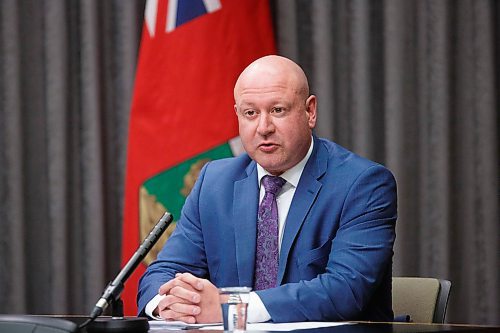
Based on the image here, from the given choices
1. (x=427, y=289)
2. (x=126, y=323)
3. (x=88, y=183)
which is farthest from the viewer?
(x=88, y=183)

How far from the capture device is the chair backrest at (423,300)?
9.21 ft

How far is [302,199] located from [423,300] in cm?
50

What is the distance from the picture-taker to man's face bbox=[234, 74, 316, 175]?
280 centimetres

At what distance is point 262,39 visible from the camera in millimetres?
4035

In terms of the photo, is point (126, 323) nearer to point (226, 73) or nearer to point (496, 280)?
point (226, 73)

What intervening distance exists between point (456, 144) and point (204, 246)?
2095mm

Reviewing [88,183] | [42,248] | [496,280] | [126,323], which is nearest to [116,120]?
[88,183]

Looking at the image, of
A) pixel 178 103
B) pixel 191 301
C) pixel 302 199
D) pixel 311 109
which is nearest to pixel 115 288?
pixel 191 301

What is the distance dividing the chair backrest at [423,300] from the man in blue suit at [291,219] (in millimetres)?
157

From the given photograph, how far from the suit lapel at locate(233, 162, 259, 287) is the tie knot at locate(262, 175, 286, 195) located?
0.04 meters

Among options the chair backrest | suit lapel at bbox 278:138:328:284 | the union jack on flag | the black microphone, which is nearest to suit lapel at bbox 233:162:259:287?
suit lapel at bbox 278:138:328:284

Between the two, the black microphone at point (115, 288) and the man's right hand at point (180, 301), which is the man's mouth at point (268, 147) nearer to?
the man's right hand at point (180, 301)

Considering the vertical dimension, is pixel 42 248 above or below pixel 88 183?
below

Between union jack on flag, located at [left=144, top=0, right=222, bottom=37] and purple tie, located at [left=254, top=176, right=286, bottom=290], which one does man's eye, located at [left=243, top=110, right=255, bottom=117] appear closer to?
purple tie, located at [left=254, top=176, right=286, bottom=290]
